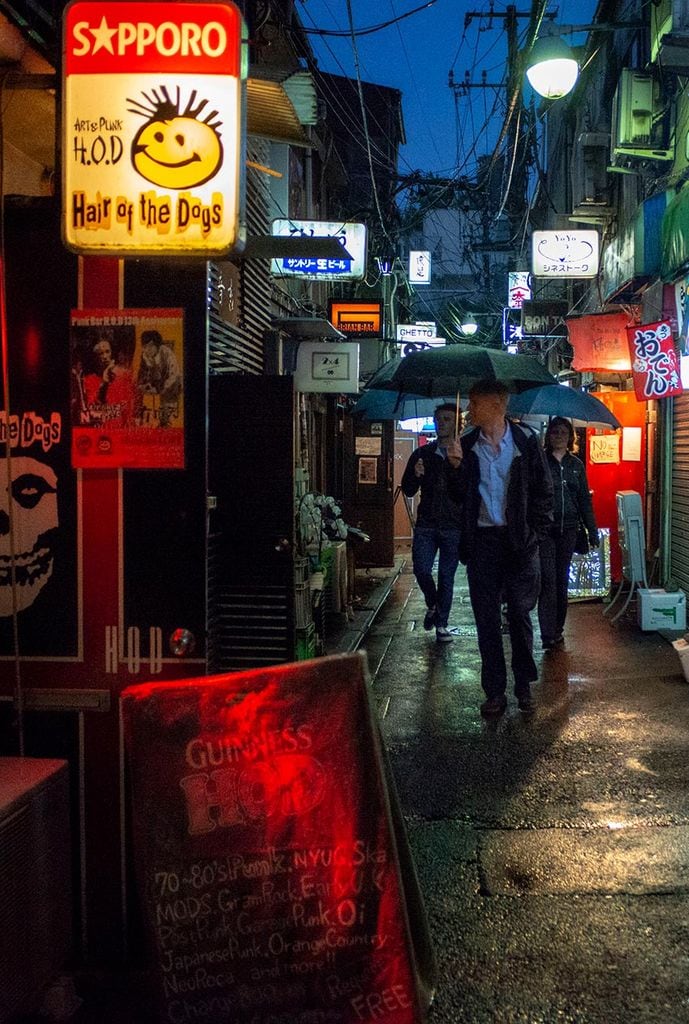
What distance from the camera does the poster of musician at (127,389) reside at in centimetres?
349

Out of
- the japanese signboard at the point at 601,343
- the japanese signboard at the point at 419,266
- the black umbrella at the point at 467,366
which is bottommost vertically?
the black umbrella at the point at 467,366

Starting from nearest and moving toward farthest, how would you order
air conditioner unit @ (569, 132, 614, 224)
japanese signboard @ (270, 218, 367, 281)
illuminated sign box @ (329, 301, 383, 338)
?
1. japanese signboard @ (270, 218, 367, 281)
2. illuminated sign box @ (329, 301, 383, 338)
3. air conditioner unit @ (569, 132, 614, 224)

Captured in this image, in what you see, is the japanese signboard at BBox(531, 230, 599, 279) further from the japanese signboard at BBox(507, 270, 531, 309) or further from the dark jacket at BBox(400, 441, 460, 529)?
the japanese signboard at BBox(507, 270, 531, 309)

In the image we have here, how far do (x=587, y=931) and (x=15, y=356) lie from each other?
3248 millimetres

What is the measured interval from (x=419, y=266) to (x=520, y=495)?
2492 centimetres

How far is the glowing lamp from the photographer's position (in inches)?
512

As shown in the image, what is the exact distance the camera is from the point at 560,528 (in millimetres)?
9562

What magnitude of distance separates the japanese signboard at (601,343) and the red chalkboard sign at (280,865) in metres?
12.4

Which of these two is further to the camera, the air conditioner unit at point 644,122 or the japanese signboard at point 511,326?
the japanese signboard at point 511,326

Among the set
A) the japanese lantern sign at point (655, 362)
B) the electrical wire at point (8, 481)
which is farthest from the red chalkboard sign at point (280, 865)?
the japanese lantern sign at point (655, 362)

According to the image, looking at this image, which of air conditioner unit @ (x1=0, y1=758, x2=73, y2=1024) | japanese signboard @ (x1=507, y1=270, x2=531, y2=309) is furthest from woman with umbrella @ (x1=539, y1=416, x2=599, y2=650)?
japanese signboard @ (x1=507, y1=270, x2=531, y2=309)

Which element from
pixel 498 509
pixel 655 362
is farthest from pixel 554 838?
pixel 655 362

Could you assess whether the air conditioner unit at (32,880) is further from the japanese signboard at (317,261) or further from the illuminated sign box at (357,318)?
the illuminated sign box at (357,318)

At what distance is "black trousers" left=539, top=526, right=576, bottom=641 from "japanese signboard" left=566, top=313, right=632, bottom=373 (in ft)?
17.5
